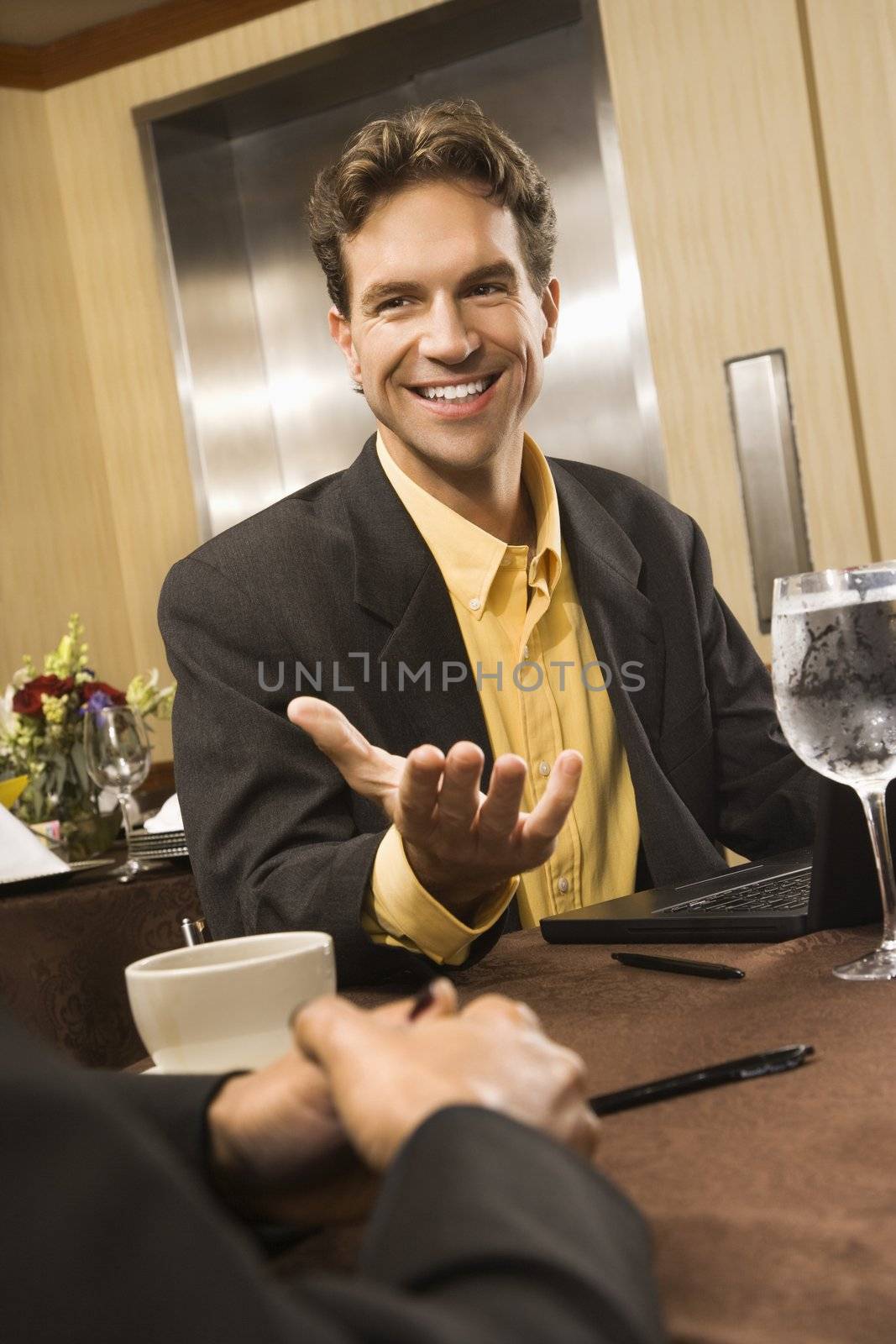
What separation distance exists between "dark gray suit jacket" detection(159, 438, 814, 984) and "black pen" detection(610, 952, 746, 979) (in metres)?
0.18

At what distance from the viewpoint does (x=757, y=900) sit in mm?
1079

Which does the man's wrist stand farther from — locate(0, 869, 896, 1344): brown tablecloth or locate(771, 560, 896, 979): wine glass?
locate(771, 560, 896, 979): wine glass

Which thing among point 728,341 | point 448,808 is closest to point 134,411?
point 728,341

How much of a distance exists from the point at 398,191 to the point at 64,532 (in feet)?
9.73

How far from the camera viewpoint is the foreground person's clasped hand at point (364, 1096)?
468mm

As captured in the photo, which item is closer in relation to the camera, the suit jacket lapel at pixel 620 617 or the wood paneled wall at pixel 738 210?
the suit jacket lapel at pixel 620 617

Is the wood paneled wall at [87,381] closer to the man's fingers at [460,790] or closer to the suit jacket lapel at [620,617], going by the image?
the suit jacket lapel at [620,617]

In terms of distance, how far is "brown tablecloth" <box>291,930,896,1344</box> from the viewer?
42 cm

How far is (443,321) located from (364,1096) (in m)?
1.47

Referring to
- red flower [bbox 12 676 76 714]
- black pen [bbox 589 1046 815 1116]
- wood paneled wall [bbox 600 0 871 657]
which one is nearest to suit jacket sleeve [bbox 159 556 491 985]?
black pen [bbox 589 1046 815 1116]

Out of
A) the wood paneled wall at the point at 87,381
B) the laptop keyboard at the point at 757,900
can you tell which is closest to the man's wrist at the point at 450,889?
the laptop keyboard at the point at 757,900

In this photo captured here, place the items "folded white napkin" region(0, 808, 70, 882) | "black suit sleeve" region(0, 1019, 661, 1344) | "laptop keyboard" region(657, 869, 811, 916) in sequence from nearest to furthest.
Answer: "black suit sleeve" region(0, 1019, 661, 1344) < "laptop keyboard" region(657, 869, 811, 916) < "folded white napkin" region(0, 808, 70, 882)

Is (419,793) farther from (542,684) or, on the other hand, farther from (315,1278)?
(542,684)

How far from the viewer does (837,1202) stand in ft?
1.60
